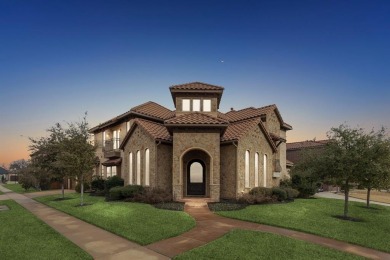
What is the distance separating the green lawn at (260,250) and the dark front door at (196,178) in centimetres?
1099

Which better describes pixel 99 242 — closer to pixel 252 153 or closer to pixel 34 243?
pixel 34 243

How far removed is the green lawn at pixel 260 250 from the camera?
753 centimetres

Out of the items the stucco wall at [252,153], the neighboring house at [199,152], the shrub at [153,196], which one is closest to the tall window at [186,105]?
the neighboring house at [199,152]

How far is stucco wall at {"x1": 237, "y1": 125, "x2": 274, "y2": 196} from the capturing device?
18938mm

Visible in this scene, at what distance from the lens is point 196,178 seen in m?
20.4

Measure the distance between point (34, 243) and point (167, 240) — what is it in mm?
4737

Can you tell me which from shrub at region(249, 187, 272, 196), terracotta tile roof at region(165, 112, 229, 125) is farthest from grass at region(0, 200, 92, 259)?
shrub at region(249, 187, 272, 196)

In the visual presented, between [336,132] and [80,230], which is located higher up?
[336,132]

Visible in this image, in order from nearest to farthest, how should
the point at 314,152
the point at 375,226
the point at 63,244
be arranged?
the point at 63,244, the point at 375,226, the point at 314,152

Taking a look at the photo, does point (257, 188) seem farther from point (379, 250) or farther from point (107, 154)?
point (107, 154)

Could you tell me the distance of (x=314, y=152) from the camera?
1617 centimetres

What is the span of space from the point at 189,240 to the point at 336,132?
35.5 feet

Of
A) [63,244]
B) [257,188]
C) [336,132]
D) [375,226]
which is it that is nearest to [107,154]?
[257,188]


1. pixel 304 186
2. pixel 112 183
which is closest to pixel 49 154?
pixel 112 183
